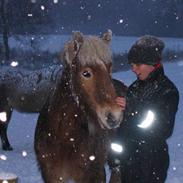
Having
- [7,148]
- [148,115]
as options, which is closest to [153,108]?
[148,115]

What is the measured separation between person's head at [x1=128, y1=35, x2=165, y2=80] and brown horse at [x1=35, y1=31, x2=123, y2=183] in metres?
0.24

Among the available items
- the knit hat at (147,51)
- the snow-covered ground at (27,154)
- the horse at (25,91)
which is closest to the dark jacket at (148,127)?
the knit hat at (147,51)

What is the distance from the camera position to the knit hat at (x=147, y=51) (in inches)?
174

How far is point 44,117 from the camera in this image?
197 inches

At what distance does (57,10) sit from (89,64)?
92307mm

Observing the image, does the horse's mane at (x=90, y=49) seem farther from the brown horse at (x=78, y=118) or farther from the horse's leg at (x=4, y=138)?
the horse's leg at (x=4, y=138)

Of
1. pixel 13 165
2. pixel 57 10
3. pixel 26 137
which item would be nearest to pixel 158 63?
pixel 13 165

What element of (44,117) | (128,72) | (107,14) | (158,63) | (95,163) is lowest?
(107,14)

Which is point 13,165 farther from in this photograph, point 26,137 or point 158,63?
point 158,63

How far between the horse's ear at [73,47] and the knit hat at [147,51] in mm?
501

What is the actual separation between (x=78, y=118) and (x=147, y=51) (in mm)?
949

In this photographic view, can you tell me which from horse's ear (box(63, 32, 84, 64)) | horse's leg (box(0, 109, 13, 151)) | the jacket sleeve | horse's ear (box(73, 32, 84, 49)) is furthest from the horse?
the jacket sleeve

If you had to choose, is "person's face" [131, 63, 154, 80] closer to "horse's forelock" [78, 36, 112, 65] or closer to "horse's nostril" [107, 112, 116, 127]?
"horse's forelock" [78, 36, 112, 65]

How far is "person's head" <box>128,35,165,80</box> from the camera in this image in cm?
443
